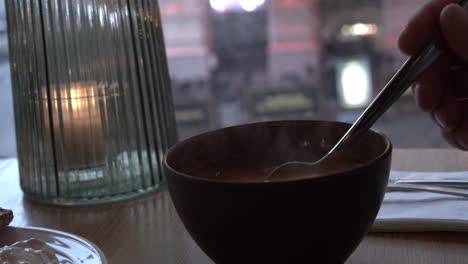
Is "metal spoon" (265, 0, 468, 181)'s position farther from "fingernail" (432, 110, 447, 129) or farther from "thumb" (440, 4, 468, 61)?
"fingernail" (432, 110, 447, 129)

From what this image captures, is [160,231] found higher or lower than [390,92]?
lower

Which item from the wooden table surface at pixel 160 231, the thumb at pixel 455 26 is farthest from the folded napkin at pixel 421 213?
the thumb at pixel 455 26

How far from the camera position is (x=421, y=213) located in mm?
369

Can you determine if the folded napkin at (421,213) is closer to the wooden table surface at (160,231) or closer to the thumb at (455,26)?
the wooden table surface at (160,231)

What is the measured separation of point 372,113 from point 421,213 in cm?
10

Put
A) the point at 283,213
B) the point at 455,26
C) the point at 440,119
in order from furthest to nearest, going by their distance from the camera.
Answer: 1. the point at 440,119
2. the point at 455,26
3. the point at 283,213

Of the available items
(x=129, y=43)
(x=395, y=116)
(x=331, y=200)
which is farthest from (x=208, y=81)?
(x=331, y=200)

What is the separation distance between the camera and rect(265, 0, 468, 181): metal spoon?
1.05 feet

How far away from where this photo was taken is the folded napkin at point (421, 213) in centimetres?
35

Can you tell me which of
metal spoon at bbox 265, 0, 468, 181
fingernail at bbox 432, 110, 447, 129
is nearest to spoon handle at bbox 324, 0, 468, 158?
metal spoon at bbox 265, 0, 468, 181

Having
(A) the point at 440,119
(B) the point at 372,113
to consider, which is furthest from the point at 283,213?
(A) the point at 440,119

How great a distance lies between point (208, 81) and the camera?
135 inches

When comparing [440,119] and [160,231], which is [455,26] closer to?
[440,119]

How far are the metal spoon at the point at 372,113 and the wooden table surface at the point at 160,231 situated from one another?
0.07 meters
